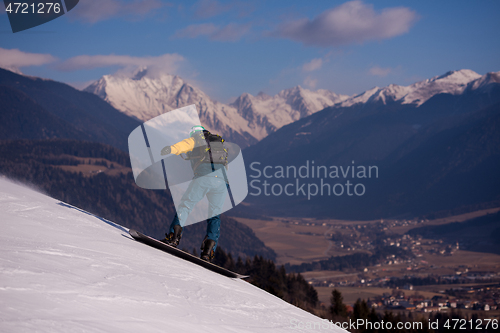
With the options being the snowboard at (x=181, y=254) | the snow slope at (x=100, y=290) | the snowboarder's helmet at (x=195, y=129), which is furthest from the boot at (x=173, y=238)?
the snowboarder's helmet at (x=195, y=129)

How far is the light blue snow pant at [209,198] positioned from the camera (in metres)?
9.83

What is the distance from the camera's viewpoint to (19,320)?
11.9 ft

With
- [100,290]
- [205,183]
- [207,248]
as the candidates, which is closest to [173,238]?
[207,248]

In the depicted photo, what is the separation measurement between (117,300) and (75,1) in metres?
15.2

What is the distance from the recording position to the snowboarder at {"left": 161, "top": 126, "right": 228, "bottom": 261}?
983 centimetres

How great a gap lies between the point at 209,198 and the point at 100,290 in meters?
5.20

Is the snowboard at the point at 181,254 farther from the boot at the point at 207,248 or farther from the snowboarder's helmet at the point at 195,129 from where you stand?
the snowboarder's helmet at the point at 195,129

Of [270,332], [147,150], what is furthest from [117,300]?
[147,150]

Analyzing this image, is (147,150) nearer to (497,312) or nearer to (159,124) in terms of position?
(159,124)

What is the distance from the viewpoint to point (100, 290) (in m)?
5.03

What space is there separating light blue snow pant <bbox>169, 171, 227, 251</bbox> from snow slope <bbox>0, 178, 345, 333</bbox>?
1717 millimetres

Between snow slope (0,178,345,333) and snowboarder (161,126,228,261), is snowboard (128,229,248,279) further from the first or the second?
snow slope (0,178,345,333)

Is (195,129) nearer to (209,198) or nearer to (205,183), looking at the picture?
(205,183)

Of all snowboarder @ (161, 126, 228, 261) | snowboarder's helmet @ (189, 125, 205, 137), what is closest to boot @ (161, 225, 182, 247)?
snowboarder @ (161, 126, 228, 261)
